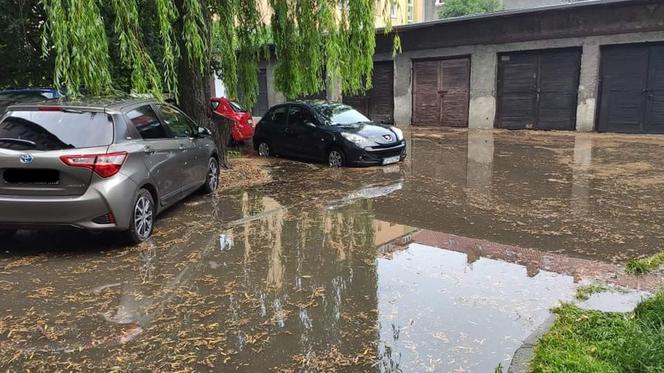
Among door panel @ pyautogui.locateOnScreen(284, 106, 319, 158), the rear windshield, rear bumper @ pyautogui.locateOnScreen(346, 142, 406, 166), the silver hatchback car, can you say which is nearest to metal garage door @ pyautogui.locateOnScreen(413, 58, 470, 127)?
rear bumper @ pyautogui.locateOnScreen(346, 142, 406, 166)

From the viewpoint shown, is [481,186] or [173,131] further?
[481,186]

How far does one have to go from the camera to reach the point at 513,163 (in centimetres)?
1151

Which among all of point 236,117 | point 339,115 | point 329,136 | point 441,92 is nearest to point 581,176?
point 329,136

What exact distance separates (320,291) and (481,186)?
5.29m

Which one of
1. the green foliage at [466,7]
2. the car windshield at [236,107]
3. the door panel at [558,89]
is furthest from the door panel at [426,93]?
the green foliage at [466,7]

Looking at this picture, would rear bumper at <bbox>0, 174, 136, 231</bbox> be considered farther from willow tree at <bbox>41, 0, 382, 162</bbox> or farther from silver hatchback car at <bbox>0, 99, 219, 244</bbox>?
willow tree at <bbox>41, 0, 382, 162</bbox>

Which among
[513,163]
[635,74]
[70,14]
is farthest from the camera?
[635,74]

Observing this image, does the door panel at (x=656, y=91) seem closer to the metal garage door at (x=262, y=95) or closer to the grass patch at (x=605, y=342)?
the grass patch at (x=605, y=342)

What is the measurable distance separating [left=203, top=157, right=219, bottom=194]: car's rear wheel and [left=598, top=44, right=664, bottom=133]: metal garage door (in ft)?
42.2

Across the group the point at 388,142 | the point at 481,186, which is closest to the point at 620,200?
the point at 481,186

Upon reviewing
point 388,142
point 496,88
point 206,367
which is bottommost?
point 206,367

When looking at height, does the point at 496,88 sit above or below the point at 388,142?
above

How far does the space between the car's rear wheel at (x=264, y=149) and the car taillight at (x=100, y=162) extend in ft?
25.4

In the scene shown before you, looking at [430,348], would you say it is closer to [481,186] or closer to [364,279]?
[364,279]
